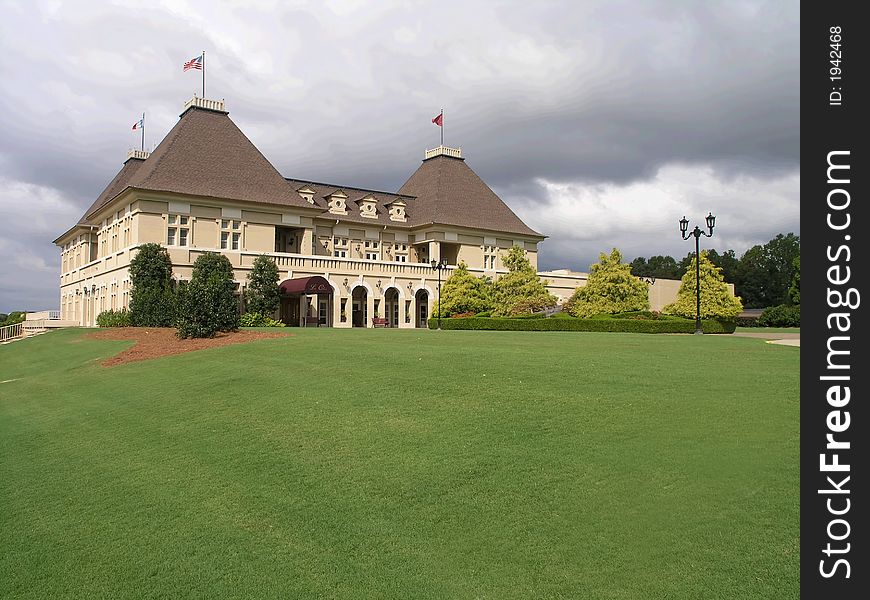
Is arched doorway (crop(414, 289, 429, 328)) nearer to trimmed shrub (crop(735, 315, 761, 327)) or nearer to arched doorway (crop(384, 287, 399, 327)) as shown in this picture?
arched doorway (crop(384, 287, 399, 327))

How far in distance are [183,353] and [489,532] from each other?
1769cm

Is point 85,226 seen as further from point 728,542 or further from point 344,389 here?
point 728,542

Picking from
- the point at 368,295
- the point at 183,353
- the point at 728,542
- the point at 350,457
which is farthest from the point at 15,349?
the point at 728,542

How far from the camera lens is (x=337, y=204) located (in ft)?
181

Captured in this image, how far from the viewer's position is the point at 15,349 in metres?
35.4

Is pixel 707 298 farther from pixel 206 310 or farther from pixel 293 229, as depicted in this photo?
pixel 206 310

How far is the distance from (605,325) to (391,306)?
23.7 m

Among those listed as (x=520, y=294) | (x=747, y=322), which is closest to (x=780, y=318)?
(x=747, y=322)

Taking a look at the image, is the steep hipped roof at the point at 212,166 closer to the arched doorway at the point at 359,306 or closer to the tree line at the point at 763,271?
the arched doorway at the point at 359,306

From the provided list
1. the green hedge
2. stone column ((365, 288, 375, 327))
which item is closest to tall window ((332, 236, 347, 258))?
stone column ((365, 288, 375, 327))

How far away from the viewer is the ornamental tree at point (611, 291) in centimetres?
4381

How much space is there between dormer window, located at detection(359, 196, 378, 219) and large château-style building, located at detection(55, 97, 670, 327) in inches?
3.3

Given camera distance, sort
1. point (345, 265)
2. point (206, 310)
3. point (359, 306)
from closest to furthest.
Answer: point (206, 310) → point (345, 265) → point (359, 306)

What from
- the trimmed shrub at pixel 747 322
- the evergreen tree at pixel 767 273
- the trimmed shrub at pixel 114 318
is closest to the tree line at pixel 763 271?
the evergreen tree at pixel 767 273
